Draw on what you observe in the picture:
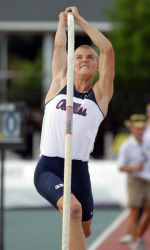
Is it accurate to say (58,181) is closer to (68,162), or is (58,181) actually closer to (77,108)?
(77,108)

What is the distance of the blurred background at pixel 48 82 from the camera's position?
46.0 feet

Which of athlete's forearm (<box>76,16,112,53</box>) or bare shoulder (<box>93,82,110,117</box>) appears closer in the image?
athlete's forearm (<box>76,16,112,53</box>)

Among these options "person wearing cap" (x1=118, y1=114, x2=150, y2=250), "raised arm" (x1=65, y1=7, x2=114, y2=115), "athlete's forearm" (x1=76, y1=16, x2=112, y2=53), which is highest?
"athlete's forearm" (x1=76, y1=16, x2=112, y2=53)

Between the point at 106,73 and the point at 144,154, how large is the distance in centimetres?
500

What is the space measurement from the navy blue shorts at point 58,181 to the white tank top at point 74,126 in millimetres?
74

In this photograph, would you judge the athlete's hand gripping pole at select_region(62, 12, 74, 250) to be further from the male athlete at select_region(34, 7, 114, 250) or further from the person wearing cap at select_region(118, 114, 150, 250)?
the person wearing cap at select_region(118, 114, 150, 250)

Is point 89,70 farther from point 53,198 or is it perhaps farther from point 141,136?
point 141,136

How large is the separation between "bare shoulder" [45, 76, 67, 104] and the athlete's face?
15cm

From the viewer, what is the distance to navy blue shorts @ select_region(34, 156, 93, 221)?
16.0 ft

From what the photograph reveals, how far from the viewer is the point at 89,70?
16.9 feet

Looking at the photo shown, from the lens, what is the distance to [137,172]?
32.9ft

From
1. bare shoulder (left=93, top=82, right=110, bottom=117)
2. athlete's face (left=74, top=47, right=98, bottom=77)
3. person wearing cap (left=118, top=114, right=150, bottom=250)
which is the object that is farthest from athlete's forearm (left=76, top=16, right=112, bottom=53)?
person wearing cap (left=118, top=114, right=150, bottom=250)

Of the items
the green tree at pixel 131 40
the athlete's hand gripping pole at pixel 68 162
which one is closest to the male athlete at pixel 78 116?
the athlete's hand gripping pole at pixel 68 162

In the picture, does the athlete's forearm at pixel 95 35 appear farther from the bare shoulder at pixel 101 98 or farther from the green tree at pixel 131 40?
Result: the green tree at pixel 131 40
